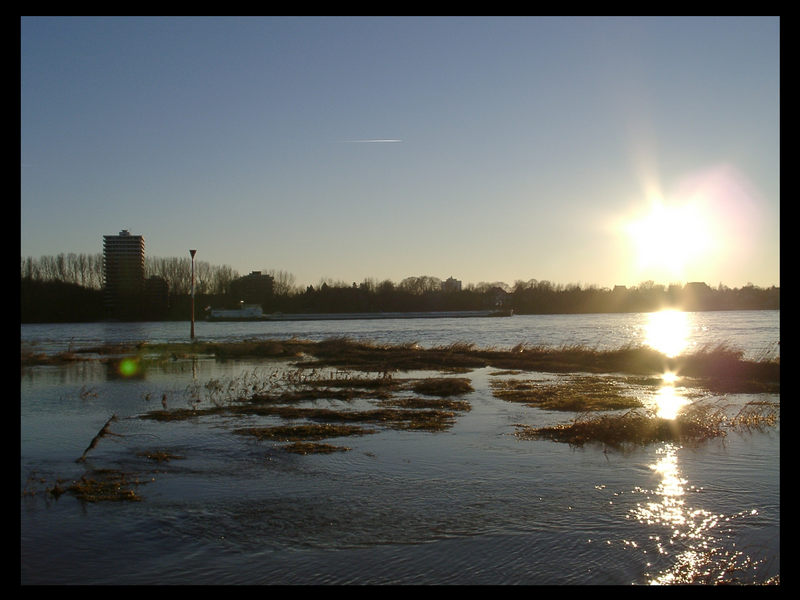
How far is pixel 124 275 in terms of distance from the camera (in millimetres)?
132125

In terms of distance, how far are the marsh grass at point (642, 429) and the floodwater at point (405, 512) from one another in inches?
20.6

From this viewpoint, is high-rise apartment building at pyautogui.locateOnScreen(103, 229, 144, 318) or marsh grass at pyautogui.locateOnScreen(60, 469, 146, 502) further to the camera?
high-rise apartment building at pyautogui.locateOnScreen(103, 229, 144, 318)

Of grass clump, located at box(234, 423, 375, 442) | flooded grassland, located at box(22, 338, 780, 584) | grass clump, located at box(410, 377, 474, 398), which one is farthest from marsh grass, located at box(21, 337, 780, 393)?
grass clump, located at box(234, 423, 375, 442)

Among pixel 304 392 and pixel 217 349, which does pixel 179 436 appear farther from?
pixel 217 349

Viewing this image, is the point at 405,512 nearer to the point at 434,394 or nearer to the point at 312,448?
the point at 312,448

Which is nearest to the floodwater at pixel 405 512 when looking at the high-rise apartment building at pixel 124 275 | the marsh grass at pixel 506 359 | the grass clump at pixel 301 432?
the grass clump at pixel 301 432

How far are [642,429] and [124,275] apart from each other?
13148cm

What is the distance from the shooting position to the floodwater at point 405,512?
7388mm

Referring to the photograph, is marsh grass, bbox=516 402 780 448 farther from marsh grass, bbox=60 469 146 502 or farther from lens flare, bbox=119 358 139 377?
lens flare, bbox=119 358 139 377

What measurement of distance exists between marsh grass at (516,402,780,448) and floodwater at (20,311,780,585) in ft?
1.71

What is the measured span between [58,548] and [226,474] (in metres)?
3.70

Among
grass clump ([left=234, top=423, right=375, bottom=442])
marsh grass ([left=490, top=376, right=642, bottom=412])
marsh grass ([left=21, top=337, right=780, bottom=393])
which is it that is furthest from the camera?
marsh grass ([left=21, top=337, right=780, bottom=393])

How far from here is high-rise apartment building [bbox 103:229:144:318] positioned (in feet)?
425

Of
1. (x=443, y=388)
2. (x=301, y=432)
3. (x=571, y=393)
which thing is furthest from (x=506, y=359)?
(x=301, y=432)
